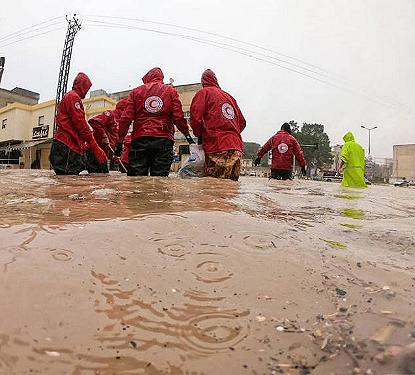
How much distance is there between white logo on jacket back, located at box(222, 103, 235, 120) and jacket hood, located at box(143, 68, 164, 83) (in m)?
0.98

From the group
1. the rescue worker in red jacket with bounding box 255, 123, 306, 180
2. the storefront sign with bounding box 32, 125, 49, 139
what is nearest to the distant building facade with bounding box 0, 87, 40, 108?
the storefront sign with bounding box 32, 125, 49, 139

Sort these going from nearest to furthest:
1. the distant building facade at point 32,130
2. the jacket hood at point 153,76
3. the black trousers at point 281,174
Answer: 1. the jacket hood at point 153,76
2. the black trousers at point 281,174
3. the distant building facade at point 32,130

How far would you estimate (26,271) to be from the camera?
3.58 feet

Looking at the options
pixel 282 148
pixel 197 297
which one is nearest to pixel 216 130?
pixel 282 148

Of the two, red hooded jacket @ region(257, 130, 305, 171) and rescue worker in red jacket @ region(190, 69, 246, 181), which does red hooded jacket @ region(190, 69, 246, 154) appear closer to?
rescue worker in red jacket @ region(190, 69, 246, 181)

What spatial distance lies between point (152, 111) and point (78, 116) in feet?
3.42

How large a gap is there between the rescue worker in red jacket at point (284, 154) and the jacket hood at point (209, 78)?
2436 millimetres

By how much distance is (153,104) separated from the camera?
4949 mm

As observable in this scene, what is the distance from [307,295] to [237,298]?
208 millimetres

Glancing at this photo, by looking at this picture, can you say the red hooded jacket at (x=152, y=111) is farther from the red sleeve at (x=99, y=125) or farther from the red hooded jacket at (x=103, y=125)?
the red sleeve at (x=99, y=125)

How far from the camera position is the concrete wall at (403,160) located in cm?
5825

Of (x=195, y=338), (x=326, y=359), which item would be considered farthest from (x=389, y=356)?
(x=195, y=338)

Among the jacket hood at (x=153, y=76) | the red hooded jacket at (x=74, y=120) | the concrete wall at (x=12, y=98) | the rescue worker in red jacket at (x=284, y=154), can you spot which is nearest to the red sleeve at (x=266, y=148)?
the rescue worker in red jacket at (x=284, y=154)

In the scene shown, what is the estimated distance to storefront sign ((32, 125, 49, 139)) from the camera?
26.1m
